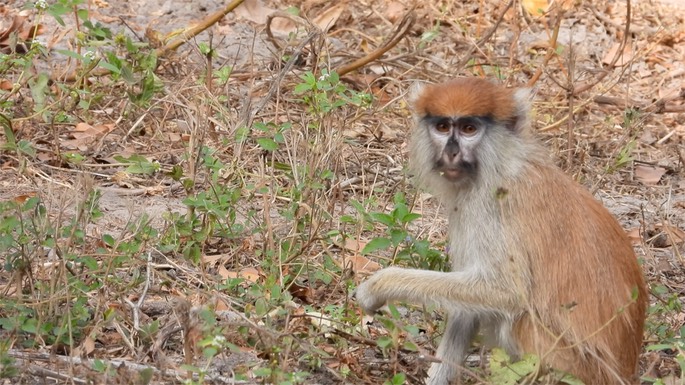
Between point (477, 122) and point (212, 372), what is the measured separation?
1.63 metres

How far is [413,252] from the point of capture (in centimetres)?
586

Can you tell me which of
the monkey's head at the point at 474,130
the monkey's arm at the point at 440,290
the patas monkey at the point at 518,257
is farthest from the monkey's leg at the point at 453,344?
the monkey's head at the point at 474,130

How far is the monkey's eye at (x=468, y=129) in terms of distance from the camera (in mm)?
5266

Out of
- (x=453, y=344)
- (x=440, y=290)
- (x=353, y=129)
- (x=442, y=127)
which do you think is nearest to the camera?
(x=440, y=290)

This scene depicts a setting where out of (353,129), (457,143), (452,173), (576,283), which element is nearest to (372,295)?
(452,173)

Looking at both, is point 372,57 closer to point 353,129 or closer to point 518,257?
point 353,129

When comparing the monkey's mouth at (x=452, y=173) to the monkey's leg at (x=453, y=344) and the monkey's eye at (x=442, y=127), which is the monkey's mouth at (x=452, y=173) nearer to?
the monkey's eye at (x=442, y=127)

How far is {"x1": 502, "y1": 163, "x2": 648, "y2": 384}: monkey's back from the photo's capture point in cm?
493

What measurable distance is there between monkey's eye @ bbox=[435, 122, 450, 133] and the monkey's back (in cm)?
42

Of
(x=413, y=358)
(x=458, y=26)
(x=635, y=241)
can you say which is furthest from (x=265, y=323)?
(x=458, y=26)

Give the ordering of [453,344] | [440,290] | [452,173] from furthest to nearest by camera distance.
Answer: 1. [453,344]
2. [452,173]
3. [440,290]

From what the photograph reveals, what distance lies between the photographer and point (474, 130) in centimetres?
527

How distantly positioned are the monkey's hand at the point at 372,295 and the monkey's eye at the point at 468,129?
2.42ft

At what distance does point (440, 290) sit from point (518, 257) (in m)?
0.37
